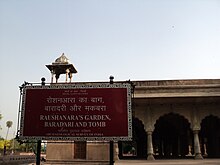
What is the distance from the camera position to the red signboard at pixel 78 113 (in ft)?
31.0

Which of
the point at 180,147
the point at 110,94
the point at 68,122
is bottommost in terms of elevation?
the point at 180,147

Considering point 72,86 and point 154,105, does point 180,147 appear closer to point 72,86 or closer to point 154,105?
point 154,105

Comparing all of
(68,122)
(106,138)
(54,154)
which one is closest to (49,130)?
(68,122)

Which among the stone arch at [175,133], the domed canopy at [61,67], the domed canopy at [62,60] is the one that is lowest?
the stone arch at [175,133]

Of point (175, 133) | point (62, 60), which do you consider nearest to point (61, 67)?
point (62, 60)

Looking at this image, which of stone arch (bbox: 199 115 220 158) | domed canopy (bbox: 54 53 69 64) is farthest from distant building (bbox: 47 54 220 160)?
stone arch (bbox: 199 115 220 158)

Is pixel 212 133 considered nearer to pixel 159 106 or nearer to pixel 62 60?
pixel 159 106

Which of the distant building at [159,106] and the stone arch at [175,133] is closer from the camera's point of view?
the distant building at [159,106]

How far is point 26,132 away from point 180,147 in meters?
27.2

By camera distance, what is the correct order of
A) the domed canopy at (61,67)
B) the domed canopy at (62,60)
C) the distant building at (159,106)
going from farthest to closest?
the domed canopy at (62,60)
the domed canopy at (61,67)
the distant building at (159,106)

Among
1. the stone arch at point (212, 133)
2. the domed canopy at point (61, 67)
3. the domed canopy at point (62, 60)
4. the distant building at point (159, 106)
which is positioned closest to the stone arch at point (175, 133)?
the stone arch at point (212, 133)

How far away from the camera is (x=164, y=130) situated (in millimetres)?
30453

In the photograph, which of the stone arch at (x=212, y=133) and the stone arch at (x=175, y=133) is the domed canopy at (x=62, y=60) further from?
the stone arch at (x=212, y=133)

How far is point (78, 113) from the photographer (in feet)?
31.4
